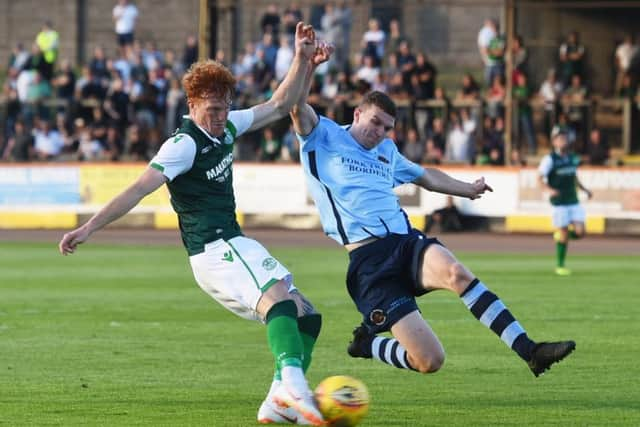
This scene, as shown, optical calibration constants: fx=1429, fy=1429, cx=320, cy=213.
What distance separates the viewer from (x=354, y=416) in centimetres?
795

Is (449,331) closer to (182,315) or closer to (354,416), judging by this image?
(182,315)

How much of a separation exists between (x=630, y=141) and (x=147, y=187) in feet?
76.5

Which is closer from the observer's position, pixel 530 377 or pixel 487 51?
pixel 530 377

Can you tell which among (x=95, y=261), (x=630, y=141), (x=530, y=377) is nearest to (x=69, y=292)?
(x=95, y=261)

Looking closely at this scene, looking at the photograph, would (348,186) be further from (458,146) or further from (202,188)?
(458,146)

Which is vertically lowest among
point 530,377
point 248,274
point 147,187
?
point 530,377

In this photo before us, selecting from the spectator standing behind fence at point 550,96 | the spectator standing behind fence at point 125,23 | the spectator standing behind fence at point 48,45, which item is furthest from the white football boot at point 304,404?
the spectator standing behind fence at point 125,23

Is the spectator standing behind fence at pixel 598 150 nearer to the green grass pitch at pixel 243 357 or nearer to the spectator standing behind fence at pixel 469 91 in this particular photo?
the spectator standing behind fence at pixel 469 91

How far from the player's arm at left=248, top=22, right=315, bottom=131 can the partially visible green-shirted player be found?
30 cm

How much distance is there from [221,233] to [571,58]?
22629 millimetres

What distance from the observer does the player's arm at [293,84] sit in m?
8.75

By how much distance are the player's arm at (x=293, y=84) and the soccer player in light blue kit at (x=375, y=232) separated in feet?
0.31

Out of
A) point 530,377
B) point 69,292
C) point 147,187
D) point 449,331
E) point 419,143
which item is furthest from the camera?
point 419,143

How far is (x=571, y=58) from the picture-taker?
29938mm
